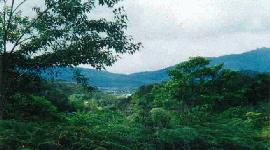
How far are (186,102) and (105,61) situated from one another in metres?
38.7

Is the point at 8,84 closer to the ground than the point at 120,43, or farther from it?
closer to the ground

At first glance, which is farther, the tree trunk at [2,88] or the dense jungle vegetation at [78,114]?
the tree trunk at [2,88]

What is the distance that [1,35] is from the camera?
15289 millimetres

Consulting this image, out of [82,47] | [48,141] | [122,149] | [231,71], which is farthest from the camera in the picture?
[231,71]

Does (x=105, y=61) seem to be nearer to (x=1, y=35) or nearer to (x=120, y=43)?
(x=120, y=43)

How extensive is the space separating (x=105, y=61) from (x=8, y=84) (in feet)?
10.1

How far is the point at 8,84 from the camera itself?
15695 millimetres

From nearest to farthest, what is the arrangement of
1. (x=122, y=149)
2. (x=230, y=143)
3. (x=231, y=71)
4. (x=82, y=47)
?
1. (x=122, y=149)
2. (x=230, y=143)
3. (x=82, y=47)
4. (x=231, y=71)

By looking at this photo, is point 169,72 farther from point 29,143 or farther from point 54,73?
point 29,143

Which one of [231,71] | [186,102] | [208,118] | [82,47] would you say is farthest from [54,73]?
[231,71]

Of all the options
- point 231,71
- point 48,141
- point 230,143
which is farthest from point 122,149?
point 231,71

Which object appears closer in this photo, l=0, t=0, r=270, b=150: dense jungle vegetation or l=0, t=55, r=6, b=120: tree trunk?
l=0, t=0, r=270, b=150: dense jungle vegetation

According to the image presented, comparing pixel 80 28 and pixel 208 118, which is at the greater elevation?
pixel 80 28

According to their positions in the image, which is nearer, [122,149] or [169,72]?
[122,149]
